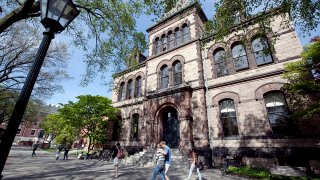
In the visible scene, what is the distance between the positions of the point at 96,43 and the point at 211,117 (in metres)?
9.66

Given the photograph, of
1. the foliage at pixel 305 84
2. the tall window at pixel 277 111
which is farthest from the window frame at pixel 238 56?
the foliage at pixel 305 84

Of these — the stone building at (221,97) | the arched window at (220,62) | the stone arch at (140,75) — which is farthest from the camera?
the stone arch at (140,75)

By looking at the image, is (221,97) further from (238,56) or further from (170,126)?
(170,126)

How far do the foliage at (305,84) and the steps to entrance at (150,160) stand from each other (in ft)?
23.2

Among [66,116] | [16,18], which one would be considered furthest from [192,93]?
[66,116]

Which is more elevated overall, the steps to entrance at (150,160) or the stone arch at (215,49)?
the stone arch at (215,49)

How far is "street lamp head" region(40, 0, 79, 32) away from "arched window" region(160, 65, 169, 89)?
45.8 ft

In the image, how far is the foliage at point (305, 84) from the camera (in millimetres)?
8359

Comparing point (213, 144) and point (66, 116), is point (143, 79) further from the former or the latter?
point (213, 144)

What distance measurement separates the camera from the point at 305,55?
8.82 meters

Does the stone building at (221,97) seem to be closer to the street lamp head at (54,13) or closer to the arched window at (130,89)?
the arched window at (130,89)

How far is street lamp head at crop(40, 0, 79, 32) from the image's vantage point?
2.87m

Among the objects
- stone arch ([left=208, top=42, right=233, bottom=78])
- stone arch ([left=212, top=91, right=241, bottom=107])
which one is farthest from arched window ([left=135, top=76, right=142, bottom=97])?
stone arch ([left=212, top=91, right=241, bottom=107])

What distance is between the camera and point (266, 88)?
1166 centimetres
